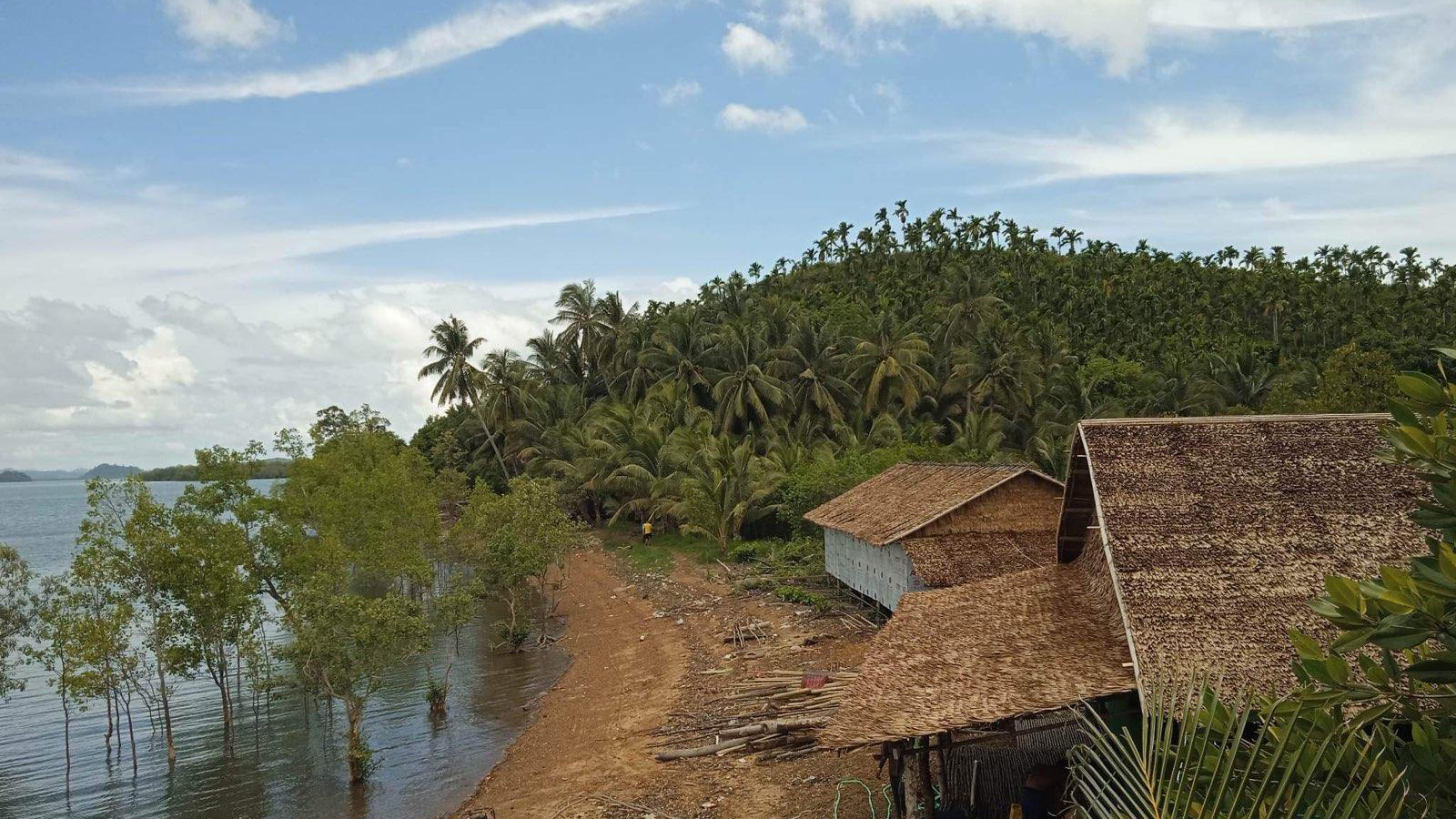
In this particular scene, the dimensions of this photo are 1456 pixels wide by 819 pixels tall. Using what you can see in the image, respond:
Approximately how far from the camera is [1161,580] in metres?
10.7

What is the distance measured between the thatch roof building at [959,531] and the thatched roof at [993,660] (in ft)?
23.3

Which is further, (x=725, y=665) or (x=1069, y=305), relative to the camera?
(x=1069, y=305)

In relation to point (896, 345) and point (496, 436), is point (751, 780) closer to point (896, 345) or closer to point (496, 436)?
point (896, 345)

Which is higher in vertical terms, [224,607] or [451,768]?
[224,607]

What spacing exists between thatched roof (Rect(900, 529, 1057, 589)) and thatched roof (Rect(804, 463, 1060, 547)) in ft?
1.99

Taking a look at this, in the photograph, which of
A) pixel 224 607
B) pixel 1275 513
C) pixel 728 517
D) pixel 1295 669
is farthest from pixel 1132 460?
pixel 728 517

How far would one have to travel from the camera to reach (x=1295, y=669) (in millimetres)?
3734

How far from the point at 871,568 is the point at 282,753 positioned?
586 inches

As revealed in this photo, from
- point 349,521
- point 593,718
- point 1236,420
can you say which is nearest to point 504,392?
point 349,521

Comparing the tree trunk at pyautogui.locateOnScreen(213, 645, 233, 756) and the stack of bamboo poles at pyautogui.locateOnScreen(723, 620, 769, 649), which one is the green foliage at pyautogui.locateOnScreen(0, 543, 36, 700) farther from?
the stack of bamboo poles at pyautogui.locateOnScreen(723, 620, 769, 649)

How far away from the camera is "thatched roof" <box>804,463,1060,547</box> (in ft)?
74.5

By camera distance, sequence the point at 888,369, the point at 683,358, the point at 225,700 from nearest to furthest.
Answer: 1. the point at 225,700
2. the point at 888,369
3. the point at 683,358

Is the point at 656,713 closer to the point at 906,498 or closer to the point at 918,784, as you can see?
the point at 918,784

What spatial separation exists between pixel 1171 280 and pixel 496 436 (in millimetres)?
50860
